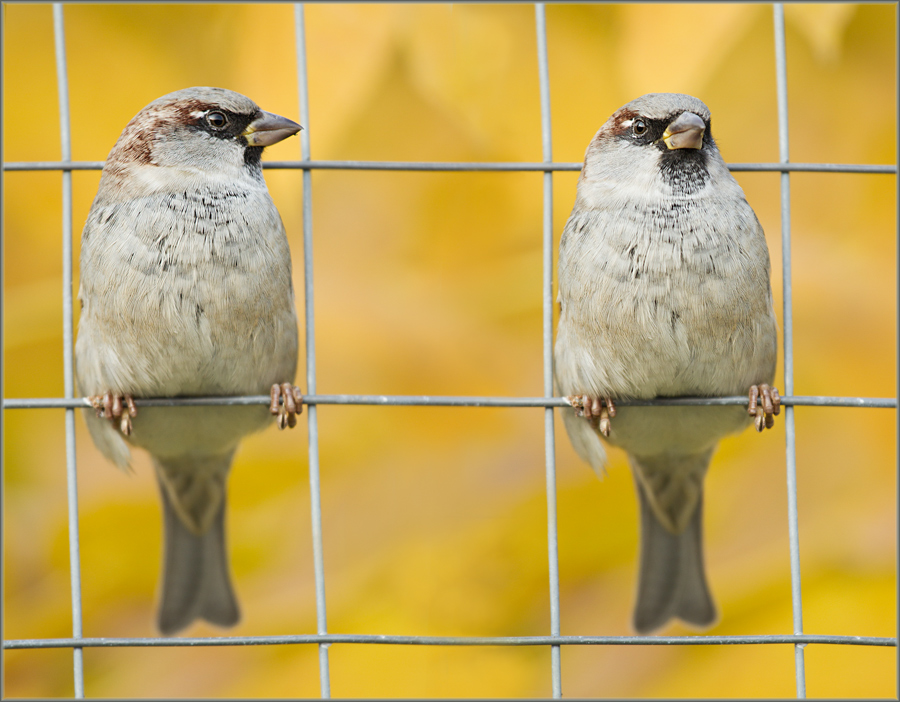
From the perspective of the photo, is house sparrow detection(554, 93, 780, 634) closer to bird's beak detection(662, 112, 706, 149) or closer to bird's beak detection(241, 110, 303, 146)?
bird's beak detection(662, 112, 706, 149)

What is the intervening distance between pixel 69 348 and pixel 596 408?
858 millimetres

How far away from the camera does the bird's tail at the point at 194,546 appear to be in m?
1.87

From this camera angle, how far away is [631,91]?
2.21 metres

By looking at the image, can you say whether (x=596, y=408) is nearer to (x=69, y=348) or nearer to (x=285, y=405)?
(x=285, y=405)

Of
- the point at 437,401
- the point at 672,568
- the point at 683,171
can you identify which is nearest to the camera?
the point at 437,401

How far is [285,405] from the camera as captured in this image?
154 centimetres

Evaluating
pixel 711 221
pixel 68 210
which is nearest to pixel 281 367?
pixel 68 210

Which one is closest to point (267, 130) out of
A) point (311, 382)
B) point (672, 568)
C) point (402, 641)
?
point (311, 382)

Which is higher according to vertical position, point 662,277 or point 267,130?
point 267,130

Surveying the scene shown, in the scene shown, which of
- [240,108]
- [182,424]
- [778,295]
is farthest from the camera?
[778,295]

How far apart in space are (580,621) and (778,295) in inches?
37.4

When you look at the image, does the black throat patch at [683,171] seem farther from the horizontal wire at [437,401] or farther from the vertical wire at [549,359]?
the horizontal wire at [437,401]

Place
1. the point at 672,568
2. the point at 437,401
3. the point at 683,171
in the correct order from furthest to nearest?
the point at 672,568, the point at 683,171, the point at 437,401

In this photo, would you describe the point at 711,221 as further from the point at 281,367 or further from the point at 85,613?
the point at 85,613
